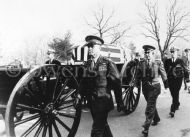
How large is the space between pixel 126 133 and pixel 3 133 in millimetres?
2765

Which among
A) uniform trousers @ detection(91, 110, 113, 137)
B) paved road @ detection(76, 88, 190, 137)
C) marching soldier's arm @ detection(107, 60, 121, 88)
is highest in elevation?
marching soldier's arm @ detection(107, 60, 121, 88)

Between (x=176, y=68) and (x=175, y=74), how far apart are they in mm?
231

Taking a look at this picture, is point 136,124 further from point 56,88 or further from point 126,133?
point 56,88

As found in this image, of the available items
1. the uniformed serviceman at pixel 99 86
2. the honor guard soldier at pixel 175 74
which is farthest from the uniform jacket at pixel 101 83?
the honor guard soldier at pixel 175 74

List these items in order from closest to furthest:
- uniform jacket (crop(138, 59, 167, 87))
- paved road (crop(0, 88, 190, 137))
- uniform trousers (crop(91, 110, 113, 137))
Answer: uniform trousers (crop(91, 110, 113, 137)), paved road (crop(0, 88, 190, 137)), uniform jacket (crop(138, 59, 167, 87))

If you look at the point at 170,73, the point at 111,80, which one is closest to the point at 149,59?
the point at 170,73

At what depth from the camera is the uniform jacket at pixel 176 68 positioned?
23.8 feet

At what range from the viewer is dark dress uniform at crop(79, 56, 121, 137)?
433cm

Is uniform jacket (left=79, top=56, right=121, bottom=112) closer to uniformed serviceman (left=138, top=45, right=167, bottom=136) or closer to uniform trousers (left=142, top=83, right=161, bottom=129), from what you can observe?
uniform trousers (left=142, top=83, right=161, bottom=129)

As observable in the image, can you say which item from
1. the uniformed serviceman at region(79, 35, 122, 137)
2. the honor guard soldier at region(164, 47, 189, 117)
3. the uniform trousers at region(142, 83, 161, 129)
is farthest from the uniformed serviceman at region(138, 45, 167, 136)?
the uniformed serviceman at region(79, 35, 122, 137)

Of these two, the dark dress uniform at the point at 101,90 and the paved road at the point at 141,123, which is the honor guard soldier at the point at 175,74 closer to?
the paved road at the point at 141,123

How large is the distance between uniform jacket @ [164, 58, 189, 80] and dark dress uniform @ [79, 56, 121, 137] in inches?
130

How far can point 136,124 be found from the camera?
641cm

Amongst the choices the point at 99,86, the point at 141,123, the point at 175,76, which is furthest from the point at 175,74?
the point at 99,86
